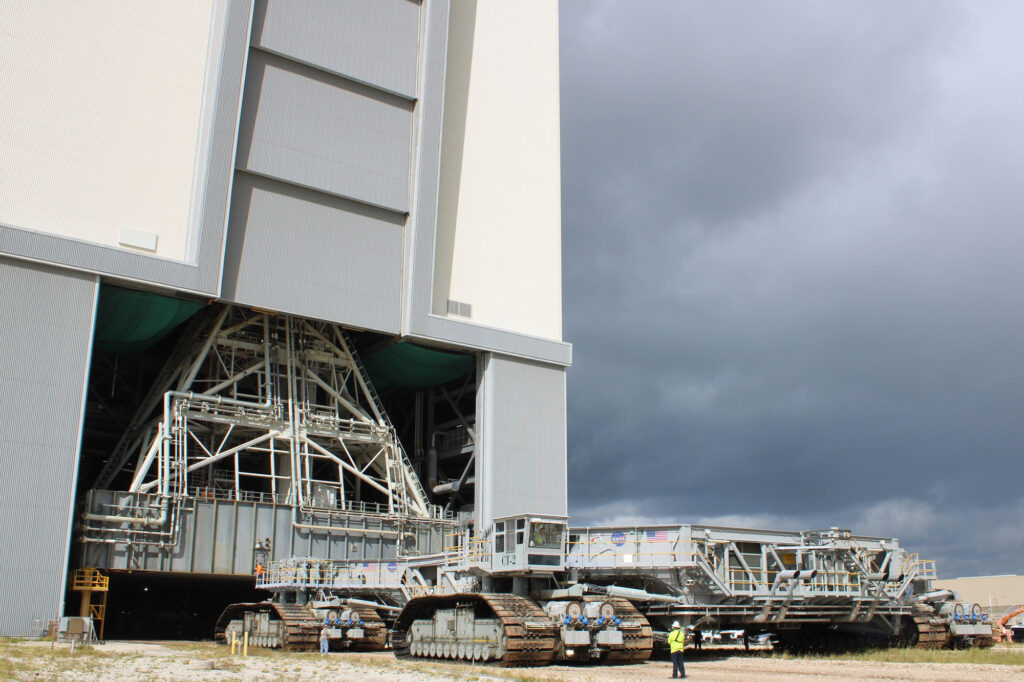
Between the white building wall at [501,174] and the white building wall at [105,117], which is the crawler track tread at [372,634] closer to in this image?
the white building wall at [105,117]

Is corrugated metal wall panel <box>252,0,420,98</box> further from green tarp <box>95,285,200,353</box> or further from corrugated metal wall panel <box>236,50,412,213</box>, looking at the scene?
green tarp <box>95,285,200,353</box>

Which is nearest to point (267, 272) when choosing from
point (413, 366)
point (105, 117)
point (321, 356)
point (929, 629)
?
point (321, 356)

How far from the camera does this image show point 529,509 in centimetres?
4553

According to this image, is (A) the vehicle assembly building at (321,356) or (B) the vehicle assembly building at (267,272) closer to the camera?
(A) the vehicle assembly building at (321,356)

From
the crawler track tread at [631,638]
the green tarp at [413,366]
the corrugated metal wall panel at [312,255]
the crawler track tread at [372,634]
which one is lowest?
the crawler track tread at [372,634]

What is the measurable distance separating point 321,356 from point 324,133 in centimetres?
1081

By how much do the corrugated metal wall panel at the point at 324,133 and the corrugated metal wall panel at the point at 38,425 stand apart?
402 inches

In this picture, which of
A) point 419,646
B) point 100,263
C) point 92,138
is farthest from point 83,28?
point 419,646

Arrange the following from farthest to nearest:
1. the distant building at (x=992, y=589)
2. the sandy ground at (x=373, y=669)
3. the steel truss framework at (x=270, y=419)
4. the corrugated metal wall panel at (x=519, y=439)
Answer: the distant building at (x=992, y=589)
the corrugated metal wall panel at (x=519, y=439)
the steel truss framework at (x=270, y=419)
the sandy ground at (x=373, y=669)

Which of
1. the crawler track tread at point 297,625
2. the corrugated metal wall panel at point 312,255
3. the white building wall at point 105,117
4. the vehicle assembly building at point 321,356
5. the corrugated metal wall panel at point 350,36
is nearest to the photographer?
the vehicle assembly building at point 321,356

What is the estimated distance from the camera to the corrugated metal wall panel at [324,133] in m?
42.2

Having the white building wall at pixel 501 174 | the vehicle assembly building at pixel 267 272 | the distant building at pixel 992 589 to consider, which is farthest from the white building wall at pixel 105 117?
the distant building at pixel 992 589

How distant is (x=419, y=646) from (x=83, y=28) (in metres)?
28.6

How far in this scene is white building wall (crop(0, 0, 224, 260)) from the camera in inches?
1438
